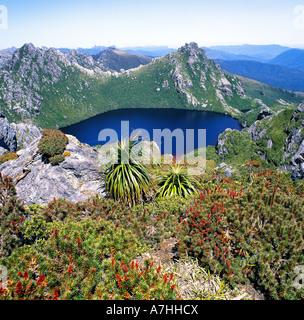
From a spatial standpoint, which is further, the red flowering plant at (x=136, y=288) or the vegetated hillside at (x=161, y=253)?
the vegetated hillside at (x=161, y=253)

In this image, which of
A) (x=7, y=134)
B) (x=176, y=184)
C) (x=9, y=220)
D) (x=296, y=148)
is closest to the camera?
(x=9, y=220)

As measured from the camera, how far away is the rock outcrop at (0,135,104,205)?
12.5m

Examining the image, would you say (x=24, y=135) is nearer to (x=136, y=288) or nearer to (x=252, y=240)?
(x=136, y=288)

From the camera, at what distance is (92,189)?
1309 centimetres

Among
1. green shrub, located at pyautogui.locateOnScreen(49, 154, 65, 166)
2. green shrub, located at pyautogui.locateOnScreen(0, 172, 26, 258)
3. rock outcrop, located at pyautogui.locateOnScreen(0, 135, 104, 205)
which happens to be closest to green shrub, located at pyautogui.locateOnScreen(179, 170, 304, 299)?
green shrub, located at pyautogui.locateOnScreen(0, 172, 26, 258)

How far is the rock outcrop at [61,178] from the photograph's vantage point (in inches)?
491

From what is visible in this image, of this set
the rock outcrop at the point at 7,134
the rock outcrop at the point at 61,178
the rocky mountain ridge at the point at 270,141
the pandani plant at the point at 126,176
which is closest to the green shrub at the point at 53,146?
the rock outcrop at the point at 61,178

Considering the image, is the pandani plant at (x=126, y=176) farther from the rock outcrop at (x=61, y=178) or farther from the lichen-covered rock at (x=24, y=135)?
Answer: the lichen-covered rock at (x=24, y=135)

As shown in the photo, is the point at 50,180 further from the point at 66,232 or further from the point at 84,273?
the point at 84,273

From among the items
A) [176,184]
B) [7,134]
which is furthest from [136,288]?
[7,134]

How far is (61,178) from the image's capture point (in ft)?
43.3
